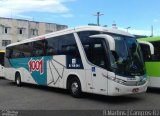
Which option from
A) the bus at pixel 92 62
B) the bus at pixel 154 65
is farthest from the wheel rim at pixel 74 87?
the bus at pixel 154 65

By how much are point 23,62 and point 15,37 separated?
52352 mm

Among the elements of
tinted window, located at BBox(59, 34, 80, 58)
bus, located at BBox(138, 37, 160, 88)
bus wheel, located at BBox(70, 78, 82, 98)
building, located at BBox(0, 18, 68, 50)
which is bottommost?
bus wheel, located at BBox(70, 78, 82, 98)

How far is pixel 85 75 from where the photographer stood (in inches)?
578

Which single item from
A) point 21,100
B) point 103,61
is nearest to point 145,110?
point 103,61

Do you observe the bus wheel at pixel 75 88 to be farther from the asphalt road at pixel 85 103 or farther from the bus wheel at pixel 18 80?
the bus wheel at pixel 18 80

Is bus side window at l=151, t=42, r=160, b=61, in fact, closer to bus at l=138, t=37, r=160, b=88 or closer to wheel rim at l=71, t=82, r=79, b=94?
bus at l=138, t=37, r=160, b=88

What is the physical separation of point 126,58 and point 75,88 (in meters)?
3.02

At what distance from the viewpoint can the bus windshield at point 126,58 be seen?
13.3m

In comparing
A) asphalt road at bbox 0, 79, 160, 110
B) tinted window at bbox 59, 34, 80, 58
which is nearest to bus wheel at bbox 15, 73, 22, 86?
tinted window at bbox 59, 34, 80, 58

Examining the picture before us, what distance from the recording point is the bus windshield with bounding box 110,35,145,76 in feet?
43.8

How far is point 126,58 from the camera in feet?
44.9

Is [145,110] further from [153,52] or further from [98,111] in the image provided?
[153,52]

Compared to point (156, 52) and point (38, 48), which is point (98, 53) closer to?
point (156, 52)

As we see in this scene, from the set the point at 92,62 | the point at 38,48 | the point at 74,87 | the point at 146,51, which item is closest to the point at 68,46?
the point at 74,87
